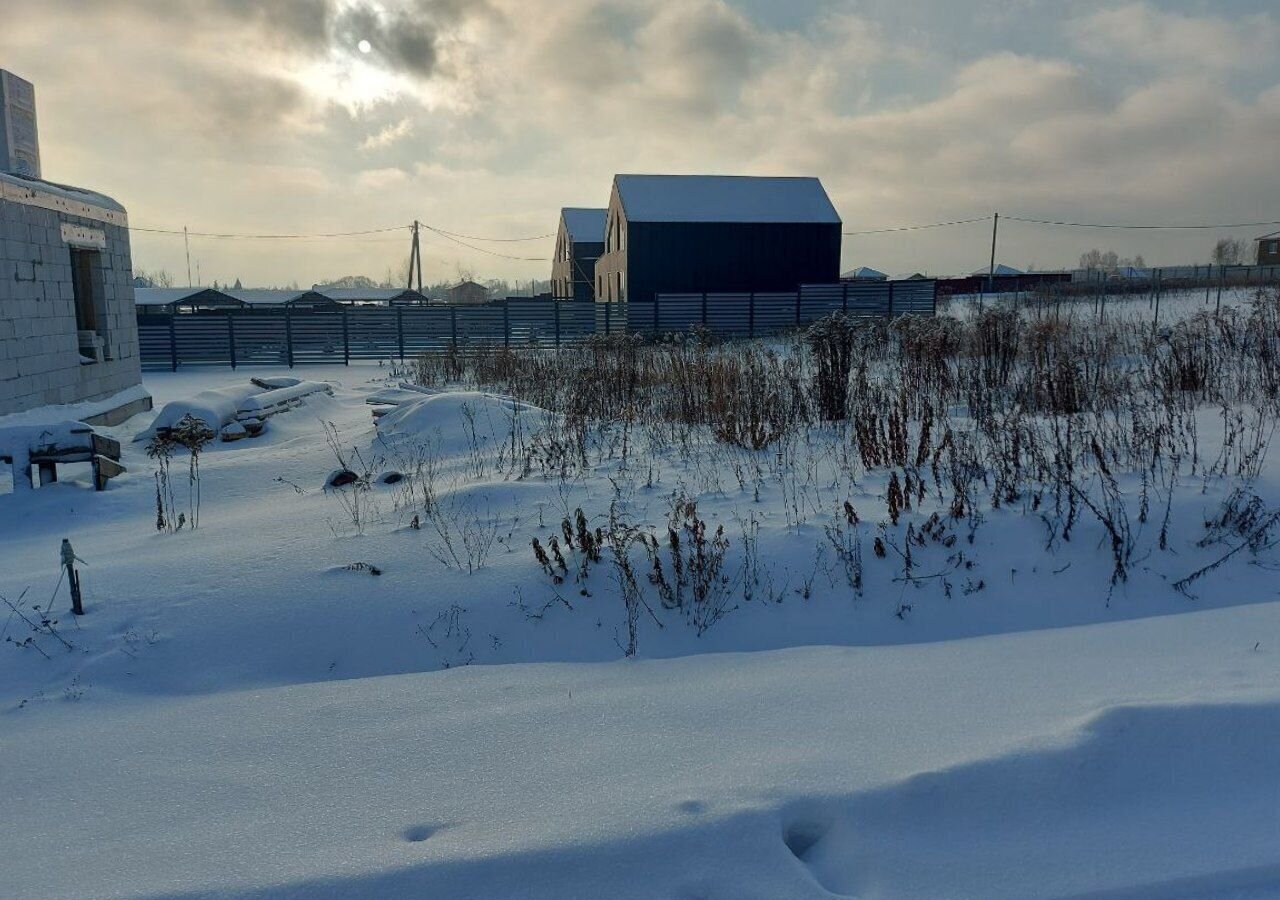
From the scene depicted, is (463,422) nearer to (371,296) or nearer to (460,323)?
(460,323)

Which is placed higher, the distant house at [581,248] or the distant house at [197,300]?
the distant house at [581,248]

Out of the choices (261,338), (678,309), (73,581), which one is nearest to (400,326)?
(261,338)

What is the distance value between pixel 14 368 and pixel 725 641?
10.4 metres

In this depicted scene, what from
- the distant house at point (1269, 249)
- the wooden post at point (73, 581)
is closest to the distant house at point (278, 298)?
the wooden post at point (73, 581)

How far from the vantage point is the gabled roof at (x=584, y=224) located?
149ft

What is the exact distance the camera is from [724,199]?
32.2 meters

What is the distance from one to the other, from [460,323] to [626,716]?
24.7m

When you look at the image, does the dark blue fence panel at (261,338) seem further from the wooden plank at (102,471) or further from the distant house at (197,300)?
the distant house at (197,300)

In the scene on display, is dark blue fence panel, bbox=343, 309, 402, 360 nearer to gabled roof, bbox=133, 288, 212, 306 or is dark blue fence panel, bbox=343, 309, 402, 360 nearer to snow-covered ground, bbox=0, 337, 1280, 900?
snow-covered ground, bbox=0, 337, 1280, 900

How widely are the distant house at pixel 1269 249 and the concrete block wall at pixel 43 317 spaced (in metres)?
78.6

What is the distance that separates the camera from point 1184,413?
25.7ft

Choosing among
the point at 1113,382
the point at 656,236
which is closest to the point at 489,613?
the point at 1113,382

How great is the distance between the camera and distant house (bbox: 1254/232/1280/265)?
63.5 metres

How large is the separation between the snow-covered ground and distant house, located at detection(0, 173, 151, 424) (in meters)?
5.71
